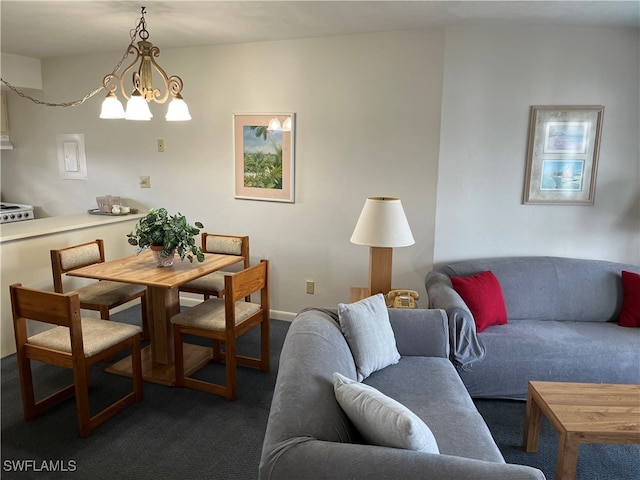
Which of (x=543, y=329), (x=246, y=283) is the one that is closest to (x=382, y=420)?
(x=246, y=283)

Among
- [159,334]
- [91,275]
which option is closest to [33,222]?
[91,275]

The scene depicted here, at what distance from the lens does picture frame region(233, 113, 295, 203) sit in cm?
382

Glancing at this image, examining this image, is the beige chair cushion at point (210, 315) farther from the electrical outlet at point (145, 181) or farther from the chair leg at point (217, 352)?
the electrical outlet at point (145, 181)

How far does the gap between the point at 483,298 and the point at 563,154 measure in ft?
4.11

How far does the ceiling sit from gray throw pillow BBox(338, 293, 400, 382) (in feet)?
5.87

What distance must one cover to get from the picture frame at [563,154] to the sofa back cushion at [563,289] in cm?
49

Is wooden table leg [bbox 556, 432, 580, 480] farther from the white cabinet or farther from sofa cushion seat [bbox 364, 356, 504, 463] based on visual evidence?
the white cabinet

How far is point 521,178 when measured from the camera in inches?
132

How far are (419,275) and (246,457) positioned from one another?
193 centimetres

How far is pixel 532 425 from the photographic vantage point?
7.62ft

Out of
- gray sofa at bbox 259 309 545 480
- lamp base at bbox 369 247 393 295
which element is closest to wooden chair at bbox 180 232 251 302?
lamp base at bbox 369 247 393 295

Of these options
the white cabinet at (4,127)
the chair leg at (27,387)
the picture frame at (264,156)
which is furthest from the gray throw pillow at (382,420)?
the white cabinet at (4,127)

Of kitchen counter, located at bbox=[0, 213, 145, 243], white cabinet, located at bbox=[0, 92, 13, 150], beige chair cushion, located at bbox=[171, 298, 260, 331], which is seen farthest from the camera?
white cabinet, located at bbox=[0, 92, 13, 150]

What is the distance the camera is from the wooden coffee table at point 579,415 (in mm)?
1903
